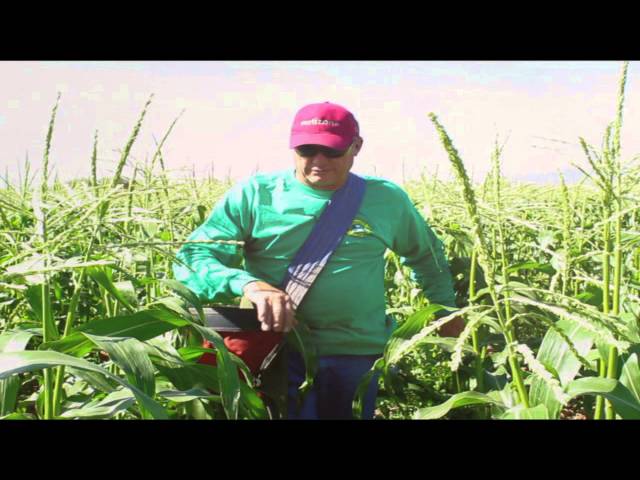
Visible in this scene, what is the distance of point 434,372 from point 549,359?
1.48m

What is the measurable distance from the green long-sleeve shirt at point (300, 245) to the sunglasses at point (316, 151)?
130 millimetres

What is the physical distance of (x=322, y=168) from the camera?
2.68 metres

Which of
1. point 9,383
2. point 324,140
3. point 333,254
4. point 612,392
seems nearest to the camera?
point 612,392

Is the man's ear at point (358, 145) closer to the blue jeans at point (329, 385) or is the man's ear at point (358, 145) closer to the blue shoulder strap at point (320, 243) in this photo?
the blue shoulder strap at point (320, 243)

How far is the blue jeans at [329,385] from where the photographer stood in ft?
9.06

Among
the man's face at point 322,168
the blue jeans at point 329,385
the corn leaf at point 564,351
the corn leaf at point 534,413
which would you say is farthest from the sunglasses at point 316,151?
the corn leaf at point 534,413

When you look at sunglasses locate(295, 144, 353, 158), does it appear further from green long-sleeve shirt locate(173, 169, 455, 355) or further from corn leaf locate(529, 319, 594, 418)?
corn leaf locate(529, 319, 594, 418)

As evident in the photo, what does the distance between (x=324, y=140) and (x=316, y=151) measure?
0.09 metres

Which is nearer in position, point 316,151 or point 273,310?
point 273,310

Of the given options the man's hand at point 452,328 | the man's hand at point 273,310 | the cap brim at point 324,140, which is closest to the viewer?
the man's hand at point 273,310

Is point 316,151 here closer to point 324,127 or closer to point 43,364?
point 324,127

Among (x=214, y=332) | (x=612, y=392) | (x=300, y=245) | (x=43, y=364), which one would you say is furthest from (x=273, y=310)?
(x=612, y=392)
